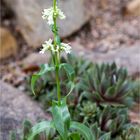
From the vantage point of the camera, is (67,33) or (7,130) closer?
(7,130)

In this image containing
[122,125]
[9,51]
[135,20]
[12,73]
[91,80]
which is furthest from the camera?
[135,20]

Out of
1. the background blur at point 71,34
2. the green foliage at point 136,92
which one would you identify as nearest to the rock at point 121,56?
the background blur at point 71,34

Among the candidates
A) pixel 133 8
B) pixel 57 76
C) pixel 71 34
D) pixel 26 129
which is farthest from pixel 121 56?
pixel 57 76

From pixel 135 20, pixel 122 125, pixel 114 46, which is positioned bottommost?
pixel 122 125

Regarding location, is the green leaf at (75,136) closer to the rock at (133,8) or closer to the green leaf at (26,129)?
the green leaf at (26,129)

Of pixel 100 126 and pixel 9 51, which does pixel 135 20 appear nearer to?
pixel 9 51

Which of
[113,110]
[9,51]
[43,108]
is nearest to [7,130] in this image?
[43,108]

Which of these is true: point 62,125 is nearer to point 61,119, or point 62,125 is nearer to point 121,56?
point 61,119
